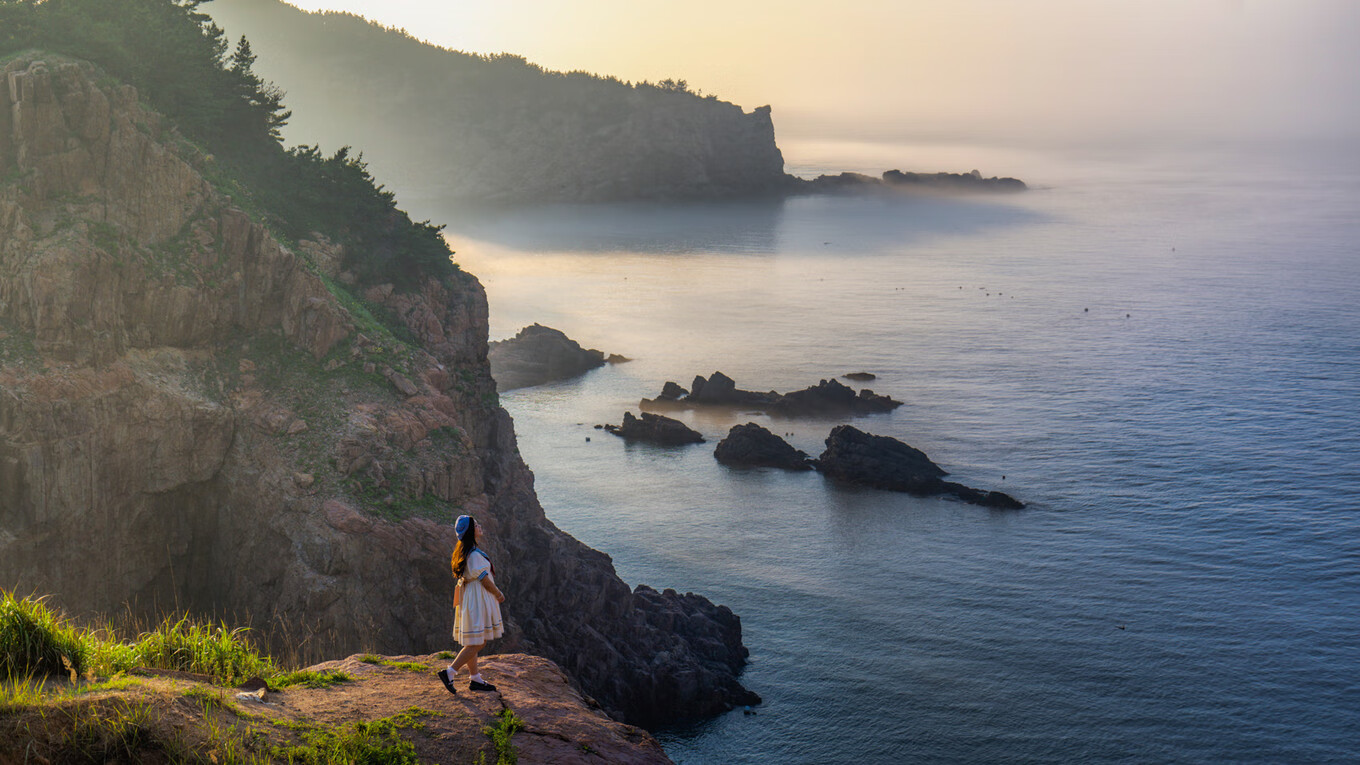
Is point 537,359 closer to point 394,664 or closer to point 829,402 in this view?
point 829,402

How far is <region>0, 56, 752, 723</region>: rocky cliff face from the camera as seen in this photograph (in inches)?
1101

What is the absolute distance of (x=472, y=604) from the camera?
52.5ft

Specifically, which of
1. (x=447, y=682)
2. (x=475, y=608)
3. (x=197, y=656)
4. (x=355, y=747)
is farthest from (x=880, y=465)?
(x=355, y=747)

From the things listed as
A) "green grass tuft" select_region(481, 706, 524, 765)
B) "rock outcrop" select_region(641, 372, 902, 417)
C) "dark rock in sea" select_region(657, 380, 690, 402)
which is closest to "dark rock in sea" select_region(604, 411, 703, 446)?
"rock outcrop" select_region(641, 372, 902, 417)

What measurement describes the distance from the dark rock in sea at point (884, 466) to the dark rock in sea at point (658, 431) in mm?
14413

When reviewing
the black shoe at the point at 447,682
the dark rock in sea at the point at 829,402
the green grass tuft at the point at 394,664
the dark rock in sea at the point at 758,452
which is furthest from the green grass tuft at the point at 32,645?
the dark rock in sea at the point at 829,402

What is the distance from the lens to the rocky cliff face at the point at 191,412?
91.8 ft

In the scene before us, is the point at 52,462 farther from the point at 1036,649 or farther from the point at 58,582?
the point at 1036,649

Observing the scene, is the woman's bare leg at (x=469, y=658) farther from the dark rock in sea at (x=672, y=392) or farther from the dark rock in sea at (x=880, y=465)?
the dark rock in sea at (x=672, y=392)

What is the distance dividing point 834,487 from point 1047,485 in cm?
1693

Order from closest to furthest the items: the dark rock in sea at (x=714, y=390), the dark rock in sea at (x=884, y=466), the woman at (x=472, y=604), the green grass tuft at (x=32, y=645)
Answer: the green grass tuft at (x=32, y=645) < the woman at (x=472, y=604) < the dark rock in sea at (x=884, y=466) < the dark rock in sea at (x=714, y=390)

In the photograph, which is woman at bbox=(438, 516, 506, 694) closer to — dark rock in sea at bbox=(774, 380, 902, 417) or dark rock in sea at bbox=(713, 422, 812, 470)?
dark rock in sea at bbox=(713, 422, 812, 470)

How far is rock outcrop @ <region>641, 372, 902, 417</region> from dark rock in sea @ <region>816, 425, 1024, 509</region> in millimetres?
17550

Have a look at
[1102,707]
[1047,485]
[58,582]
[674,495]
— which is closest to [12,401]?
[58,582]
